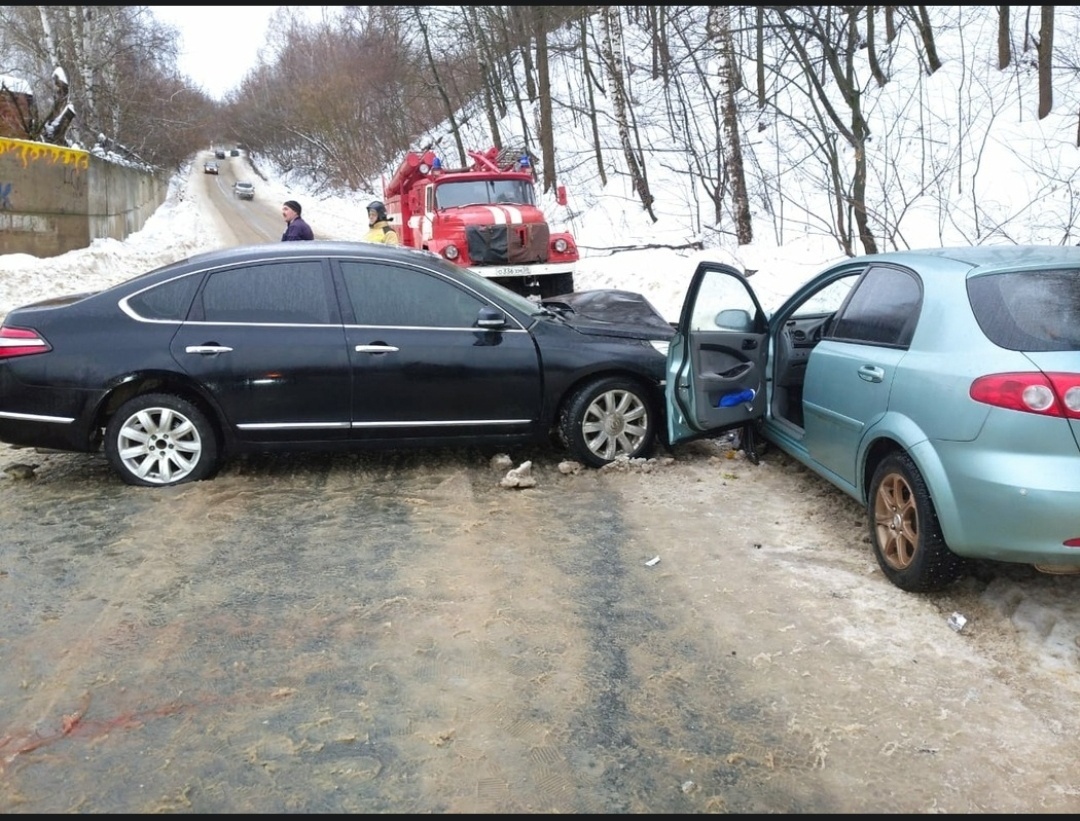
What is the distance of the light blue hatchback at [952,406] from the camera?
3.36 m

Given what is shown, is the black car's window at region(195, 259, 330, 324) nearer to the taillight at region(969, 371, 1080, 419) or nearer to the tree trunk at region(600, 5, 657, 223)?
the taillight at region(969, 371, 1080, 419)

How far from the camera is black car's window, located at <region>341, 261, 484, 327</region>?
5773 millimetres

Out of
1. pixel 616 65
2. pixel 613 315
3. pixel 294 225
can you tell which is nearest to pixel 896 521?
pixel 613 315

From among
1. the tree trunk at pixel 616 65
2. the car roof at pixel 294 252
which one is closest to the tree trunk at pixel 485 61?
the tree trunk at pixel 616 65

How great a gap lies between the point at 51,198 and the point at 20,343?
1461 cm

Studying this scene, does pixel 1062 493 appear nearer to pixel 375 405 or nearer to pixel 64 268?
pixel 375 405

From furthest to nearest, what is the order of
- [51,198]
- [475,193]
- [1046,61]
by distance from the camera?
1. [1046,61]
2. [51,198]
3. [475,193]

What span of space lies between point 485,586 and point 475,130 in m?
35.2

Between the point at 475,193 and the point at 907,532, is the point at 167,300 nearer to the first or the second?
the point at 907,532

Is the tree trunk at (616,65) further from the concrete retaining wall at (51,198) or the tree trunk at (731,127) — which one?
the concrete retaining wall at (51,198)

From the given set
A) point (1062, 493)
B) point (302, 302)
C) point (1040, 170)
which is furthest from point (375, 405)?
point (1040, 170)

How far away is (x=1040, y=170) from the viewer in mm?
16188

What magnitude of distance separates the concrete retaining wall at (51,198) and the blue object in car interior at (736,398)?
52.3 feet

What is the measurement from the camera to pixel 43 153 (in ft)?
56.9
